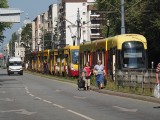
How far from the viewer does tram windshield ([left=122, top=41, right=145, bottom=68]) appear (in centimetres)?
4262

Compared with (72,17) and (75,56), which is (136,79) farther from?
(72,17)

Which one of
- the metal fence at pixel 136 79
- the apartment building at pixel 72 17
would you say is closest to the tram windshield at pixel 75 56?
the metal fence at pixel 136 79

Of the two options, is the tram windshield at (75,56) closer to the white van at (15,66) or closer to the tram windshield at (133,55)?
the tram windshield at (133,55)

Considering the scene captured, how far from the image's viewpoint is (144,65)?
43062 millimetres

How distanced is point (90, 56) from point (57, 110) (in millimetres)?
32099

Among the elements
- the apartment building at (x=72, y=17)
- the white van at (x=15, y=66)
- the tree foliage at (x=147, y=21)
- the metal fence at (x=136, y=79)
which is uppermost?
the apartment building at (x=72, y=17)

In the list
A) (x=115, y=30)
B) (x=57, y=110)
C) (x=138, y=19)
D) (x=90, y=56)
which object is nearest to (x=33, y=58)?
(x=115, y=30)

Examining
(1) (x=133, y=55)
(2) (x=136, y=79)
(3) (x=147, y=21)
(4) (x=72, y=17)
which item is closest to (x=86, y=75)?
(1) (x=133, y=55)

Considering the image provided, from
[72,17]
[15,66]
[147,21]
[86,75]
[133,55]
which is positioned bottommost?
[86,75]

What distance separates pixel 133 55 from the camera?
4281 centimetres

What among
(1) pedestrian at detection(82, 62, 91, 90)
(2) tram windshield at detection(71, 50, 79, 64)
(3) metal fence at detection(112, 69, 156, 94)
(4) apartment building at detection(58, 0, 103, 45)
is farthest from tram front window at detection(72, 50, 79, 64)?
(4) apartment building at detection(58, 0, 103, 45)

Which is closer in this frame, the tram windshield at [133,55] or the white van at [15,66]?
the tram windshield at [133,55]

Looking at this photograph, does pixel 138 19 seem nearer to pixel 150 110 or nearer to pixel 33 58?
pixel 33 58

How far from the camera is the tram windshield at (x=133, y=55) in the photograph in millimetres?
42625
